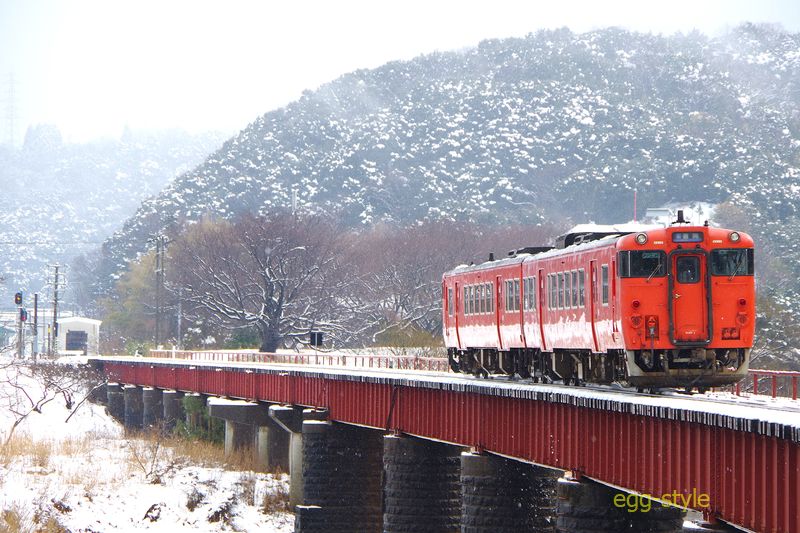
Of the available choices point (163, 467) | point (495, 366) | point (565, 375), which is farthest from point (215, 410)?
point (565, 375)

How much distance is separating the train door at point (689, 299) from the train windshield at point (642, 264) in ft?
1.10

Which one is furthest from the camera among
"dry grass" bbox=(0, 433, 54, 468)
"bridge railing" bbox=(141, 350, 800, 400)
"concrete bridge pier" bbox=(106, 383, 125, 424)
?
"concrete bridge pier" bbox=(106, 383, 125, 424)

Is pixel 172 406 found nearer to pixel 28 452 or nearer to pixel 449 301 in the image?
pixel 28 452

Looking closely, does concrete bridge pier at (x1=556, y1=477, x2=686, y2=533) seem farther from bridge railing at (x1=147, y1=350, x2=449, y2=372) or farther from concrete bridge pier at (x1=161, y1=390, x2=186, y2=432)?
concrete bridge pier at (x1=161, y1=390, x2=186, y2=432)

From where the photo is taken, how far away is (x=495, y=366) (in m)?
44.7

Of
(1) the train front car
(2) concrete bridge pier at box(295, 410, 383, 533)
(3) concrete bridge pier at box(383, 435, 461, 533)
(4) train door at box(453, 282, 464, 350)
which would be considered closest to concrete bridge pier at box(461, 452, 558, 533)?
(1) the train front car

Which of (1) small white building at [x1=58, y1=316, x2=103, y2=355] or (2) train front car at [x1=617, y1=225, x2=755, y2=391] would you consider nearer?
(2) train front car at [x1=617, y1=225, x2=755, y2=391]

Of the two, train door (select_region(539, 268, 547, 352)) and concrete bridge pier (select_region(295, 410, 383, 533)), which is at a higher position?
train door (select_region(539, 268, 547, 352))

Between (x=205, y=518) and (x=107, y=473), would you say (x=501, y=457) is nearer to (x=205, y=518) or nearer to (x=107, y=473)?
(x=205, y=518)

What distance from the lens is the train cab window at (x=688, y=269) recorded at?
3212 centimetres

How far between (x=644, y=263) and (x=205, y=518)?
99.2 feet

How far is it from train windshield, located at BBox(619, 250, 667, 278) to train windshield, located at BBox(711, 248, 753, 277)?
1234mm

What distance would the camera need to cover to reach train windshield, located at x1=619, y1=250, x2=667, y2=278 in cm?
3178

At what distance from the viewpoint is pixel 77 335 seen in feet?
547
